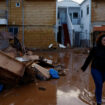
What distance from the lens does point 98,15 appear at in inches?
703

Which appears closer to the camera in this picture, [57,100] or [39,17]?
[57,100]

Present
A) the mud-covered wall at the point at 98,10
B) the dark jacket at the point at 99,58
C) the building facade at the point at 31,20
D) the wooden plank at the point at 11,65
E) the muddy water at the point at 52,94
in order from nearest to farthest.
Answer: the dark jacket at the point at 99,58, the muddy water at the point at 52,94, the wooden plank at the point at 11,65, the building facade at the point at 31,20, the mud-covered wall at the point at 98,10

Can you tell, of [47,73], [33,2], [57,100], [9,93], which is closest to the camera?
[57,100]

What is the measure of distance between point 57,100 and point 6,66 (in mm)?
1689

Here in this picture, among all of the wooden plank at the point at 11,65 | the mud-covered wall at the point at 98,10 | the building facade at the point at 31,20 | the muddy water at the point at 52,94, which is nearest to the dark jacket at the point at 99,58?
the muddy water at the point at 52,94

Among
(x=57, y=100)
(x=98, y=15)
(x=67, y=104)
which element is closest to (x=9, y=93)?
(x=57, y=100)

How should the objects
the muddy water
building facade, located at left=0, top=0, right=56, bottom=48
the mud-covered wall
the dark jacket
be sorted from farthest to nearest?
1. the mud-covered wall
2. building facade, located at left=0, top=0, right=56, bottom=48
3. the muddy water
4. the dark jacket

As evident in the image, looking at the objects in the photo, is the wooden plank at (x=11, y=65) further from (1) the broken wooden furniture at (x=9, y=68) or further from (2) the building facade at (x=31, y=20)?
(2) the building facade at (x=31, y=20)

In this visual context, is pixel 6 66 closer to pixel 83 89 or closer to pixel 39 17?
pixel 83 89

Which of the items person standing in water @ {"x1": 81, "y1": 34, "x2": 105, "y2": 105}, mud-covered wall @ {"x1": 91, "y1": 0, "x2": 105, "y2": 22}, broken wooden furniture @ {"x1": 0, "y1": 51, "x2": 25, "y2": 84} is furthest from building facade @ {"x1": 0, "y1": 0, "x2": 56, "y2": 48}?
person standing in water @ {"x1": 81, "y1": 34, "x2": 105, "y2": 105}

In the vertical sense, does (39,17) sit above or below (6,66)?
above

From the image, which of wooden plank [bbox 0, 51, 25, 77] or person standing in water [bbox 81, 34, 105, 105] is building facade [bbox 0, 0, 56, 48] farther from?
person standing in water [bbox 81, 34, 105, 105]

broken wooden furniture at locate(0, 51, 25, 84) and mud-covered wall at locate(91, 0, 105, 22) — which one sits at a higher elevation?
mud-covered wall at locate(91, 0, 105, 22)

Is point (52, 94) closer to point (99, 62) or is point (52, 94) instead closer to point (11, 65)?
point (11, 65)
